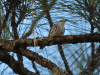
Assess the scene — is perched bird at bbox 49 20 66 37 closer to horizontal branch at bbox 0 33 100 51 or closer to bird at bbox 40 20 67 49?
bird at bbox 40 20 67 49

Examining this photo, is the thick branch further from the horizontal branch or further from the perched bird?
the perched bird

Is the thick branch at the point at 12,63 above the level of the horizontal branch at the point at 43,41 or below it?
below

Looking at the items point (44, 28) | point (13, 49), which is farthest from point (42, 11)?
point (13, 49)

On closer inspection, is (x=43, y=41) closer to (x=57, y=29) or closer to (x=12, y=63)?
(x=12, y=63)

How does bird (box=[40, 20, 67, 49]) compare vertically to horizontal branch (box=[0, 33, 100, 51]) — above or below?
below

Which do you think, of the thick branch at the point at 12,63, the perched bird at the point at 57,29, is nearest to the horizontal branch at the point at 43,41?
the thick branch at the point at 12,63

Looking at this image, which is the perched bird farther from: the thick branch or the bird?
the thick branch

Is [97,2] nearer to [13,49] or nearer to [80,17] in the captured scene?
[80,17]

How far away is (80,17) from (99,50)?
0.15 metres

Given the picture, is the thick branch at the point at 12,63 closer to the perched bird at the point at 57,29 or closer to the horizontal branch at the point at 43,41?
the horizontal branch at the point at 43,41

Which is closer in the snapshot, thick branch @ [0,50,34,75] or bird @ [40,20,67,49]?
thick branch @ [0,50,34,75]

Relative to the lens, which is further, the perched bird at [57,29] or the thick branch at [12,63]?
the perched bird at [57,29]

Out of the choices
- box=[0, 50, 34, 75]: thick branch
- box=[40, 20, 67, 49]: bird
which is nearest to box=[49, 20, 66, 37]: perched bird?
box=[40, 20, 67, 49]: bird

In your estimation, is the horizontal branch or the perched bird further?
the perched bird
